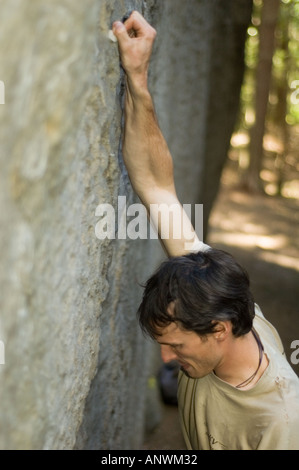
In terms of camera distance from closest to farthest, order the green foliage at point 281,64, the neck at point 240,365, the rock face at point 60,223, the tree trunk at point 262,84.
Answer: the rock face at point 60,223 → the neck at point 240,365 → the tree trunk at point 262,84 → the green foliage at point 281,64

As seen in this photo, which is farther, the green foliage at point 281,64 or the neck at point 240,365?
the green foliage at point 281,64

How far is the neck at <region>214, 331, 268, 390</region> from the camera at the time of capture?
2037mm

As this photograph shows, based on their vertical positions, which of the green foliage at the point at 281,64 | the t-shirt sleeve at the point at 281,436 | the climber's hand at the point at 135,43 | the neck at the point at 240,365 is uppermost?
the green foliage at the point at 281,64

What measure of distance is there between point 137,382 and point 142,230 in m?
0.97

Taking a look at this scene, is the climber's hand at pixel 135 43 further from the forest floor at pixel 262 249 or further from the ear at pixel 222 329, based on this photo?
the forest floor at pixel 262 249

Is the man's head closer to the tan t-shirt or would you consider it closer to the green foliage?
the tan t-shirt

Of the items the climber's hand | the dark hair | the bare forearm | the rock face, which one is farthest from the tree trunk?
the dark hair

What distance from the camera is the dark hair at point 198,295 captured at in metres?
1.87

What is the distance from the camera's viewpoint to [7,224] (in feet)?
3.74

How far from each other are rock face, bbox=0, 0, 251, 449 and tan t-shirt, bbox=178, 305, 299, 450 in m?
0.38

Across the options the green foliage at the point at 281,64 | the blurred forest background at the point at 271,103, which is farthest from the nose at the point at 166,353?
the green foliage at the point at 281,64

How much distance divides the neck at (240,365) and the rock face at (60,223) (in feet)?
1.30

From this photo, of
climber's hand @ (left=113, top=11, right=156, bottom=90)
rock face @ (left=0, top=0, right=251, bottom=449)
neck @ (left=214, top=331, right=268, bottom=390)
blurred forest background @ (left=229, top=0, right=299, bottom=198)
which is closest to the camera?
rock face @ (left=0, top=0, right=251, bottom=449)

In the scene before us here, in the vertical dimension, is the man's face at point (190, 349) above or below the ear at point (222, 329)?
below
